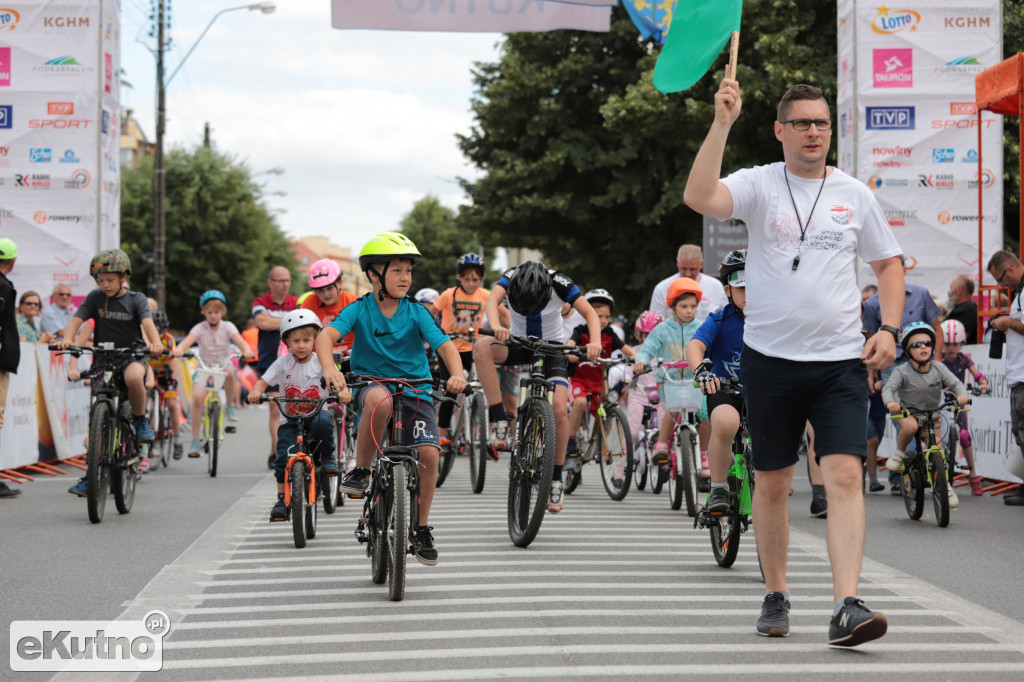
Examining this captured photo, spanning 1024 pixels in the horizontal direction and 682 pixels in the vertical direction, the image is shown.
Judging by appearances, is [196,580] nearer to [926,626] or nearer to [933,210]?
[926,626]

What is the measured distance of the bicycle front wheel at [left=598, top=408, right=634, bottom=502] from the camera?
38.3 ft

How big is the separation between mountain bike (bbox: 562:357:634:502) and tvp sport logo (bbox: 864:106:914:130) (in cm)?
753

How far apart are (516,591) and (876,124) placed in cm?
1297

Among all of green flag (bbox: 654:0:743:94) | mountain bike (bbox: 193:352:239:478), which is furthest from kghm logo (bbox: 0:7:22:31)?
green flag (bbox: 654:0:743:94)

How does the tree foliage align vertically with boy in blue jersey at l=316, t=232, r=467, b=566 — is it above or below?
above

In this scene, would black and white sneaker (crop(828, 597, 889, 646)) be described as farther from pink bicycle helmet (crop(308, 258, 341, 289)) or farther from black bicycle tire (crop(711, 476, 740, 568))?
pink bicycle helmet (crop(308, 258, 341, 289))

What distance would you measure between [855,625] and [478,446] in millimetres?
7506

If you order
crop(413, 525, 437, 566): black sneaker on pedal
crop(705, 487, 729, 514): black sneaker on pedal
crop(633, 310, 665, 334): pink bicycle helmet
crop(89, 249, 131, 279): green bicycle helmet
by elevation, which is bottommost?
crop(413, 525, 437, 566): black sneaker on pedal

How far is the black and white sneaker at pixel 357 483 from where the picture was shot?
713 centimetres

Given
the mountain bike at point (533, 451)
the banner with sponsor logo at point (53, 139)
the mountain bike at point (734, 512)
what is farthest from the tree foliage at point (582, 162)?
the mountain bike at point (734, 512)

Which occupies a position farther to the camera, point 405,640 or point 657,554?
point 657,554

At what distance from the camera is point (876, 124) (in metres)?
18.0

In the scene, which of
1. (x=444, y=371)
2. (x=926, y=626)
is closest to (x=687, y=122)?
(x=444, y=371)

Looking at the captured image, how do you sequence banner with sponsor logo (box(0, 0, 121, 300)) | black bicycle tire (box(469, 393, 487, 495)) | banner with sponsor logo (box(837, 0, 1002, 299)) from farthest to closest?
banner with sponsor logo (box(0, 0, 121, 300)) < banner with sponsor logo (box(837, 0, 1002, 299)) < black bicycle tire (box(469, 393, 487, 495))
